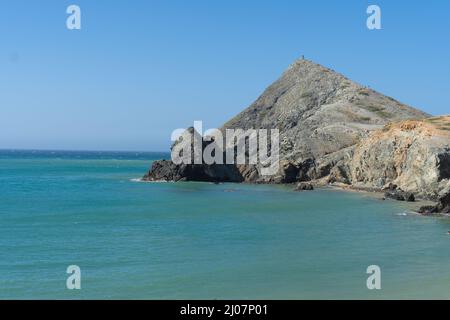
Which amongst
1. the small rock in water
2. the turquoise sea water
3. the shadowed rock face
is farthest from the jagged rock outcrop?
the turquoise sea water

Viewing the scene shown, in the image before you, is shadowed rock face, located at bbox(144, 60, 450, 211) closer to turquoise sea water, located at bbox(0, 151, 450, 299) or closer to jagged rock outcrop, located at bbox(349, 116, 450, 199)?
jagged rock outcrop, located at bbox(349, 116, 450, 199)

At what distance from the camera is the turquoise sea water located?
3064 centimetres

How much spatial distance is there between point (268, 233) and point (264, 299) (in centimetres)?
2008

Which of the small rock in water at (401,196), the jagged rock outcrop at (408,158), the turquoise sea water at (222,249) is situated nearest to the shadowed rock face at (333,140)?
the jagged rock outcrop at (408,158)

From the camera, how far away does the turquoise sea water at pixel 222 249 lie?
101 ft

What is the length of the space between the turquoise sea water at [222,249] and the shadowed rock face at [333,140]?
39.8 ft

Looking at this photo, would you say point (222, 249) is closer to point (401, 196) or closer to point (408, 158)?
point (401, 196)

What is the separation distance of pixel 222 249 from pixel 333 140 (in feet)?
249

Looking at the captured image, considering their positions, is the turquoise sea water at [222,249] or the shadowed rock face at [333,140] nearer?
the turquoise sea water at [222,249]

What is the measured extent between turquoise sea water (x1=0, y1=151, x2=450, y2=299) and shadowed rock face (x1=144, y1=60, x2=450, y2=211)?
12.1 meters

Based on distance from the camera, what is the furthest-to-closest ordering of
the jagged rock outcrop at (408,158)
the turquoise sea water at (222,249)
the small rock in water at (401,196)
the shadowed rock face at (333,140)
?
1. the shadowed rock face at (333,140)
2. the jagged rock outcrop at (408,158)
3. the small rock in water at (401,196)
4. the turquoise sea water at (222,249)

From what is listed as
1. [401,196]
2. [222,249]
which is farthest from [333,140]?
[222,249]

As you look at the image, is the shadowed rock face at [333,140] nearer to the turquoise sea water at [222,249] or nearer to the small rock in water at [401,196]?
the small rock in water at [401,196]
